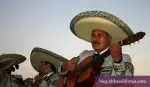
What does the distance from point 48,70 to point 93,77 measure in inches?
139

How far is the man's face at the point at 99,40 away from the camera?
16.9 feet

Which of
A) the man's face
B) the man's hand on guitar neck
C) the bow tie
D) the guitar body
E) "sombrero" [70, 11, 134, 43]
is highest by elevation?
"sombrero" [70, 11, 134, 43]

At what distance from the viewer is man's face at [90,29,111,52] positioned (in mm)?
5164

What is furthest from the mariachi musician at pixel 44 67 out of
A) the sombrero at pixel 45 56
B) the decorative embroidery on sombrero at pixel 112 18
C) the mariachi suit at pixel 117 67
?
the decorative embroidery on sombrero at pixel 112 18

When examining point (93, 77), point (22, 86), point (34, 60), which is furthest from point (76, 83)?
point (22, 86)

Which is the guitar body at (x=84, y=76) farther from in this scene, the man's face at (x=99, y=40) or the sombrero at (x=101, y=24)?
the sombrero at (x=101, y=24)

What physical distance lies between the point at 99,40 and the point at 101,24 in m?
0.26

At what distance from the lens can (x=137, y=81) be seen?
5055mm

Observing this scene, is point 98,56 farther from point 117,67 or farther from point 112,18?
point 112,18

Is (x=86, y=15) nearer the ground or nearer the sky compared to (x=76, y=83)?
nearer the sky

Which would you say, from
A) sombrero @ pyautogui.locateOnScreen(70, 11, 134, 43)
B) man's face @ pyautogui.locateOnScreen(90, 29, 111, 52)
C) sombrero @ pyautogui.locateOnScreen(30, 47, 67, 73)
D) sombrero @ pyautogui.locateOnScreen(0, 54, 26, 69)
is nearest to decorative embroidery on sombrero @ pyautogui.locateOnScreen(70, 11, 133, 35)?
sombrero @ pyautogui.locateOnScreen(70, 11, 134, 43)

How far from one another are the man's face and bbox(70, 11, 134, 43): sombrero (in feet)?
0.28

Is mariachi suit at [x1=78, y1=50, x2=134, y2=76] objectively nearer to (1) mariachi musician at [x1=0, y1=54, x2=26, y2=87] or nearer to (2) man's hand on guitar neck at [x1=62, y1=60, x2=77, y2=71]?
(2) man's hand on guitar neck at [x1=62, y1=60, x2=77, y2=71]

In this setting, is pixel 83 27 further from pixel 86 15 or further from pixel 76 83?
pixel 76 83
